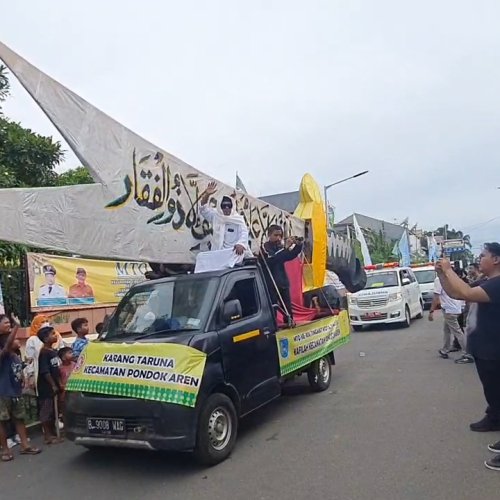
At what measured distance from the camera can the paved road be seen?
458 cm

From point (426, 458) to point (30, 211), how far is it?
4.16 metres

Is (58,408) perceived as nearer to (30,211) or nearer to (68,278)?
(30,211)

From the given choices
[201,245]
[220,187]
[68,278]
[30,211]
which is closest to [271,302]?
[201,245]

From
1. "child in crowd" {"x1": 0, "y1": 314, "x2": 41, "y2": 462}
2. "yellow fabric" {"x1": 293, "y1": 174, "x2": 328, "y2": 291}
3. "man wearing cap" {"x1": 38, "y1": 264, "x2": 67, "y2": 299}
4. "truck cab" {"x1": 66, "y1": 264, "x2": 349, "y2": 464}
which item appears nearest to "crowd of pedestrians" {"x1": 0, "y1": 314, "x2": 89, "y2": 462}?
"child in crowd" {"x1": 0, "y1": 314, "x2": 41, "y2": 462}

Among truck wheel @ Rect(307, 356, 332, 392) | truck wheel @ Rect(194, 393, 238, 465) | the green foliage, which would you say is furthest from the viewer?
the green foliage

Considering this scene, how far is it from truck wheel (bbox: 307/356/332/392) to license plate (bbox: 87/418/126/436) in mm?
3818

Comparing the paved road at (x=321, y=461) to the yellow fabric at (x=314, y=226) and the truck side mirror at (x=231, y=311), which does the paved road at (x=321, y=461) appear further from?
the yellow fabric at (x=314, y=226)

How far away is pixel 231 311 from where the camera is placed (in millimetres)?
5973

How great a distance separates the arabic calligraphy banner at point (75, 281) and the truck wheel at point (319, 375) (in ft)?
10.8

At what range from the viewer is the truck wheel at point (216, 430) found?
513 centimetres

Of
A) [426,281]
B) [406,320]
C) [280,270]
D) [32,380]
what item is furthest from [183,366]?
[426,281]

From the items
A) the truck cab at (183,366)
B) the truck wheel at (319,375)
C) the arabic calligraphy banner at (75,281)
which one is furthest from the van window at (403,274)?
the truck cab at (183,366)

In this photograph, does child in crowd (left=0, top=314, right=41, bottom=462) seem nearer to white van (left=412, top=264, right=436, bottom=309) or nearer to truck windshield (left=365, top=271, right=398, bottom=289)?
truck windshield (left=365, top=271, right=398, bottom=289)

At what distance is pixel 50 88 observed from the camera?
4.64 m
